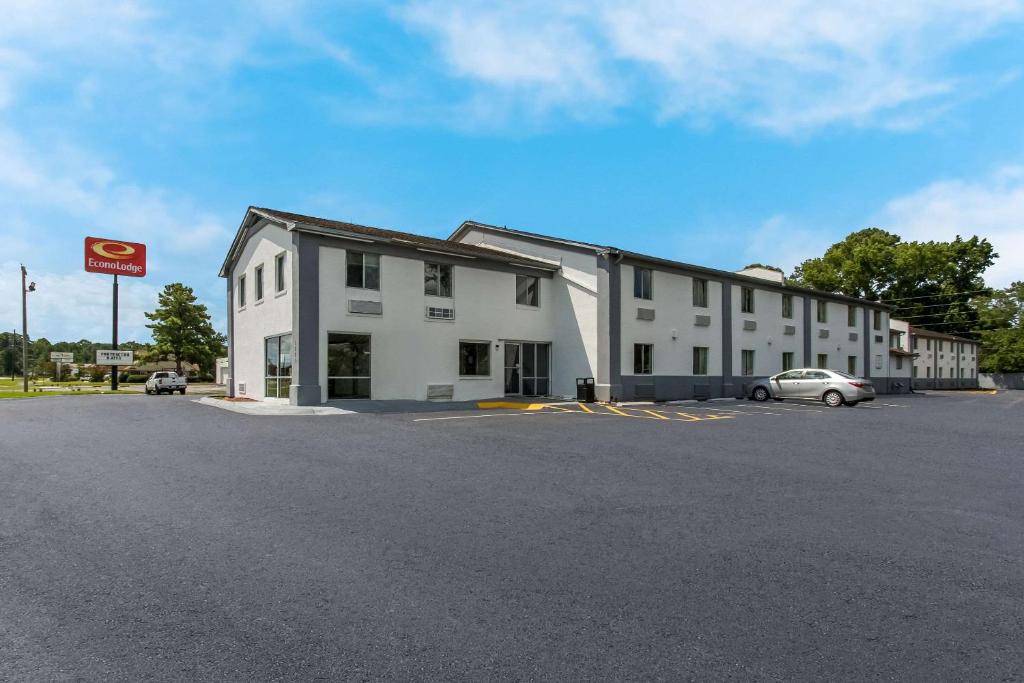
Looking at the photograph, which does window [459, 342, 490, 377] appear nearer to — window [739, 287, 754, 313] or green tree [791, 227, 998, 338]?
window [739, 287, 754, 313]

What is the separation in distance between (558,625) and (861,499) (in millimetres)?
4677

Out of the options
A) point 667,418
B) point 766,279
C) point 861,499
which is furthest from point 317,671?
point 766,279

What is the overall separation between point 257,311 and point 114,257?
23.3 metres

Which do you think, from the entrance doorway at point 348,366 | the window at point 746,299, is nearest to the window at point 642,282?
the window at point 746,299

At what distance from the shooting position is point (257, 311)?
2228 cm

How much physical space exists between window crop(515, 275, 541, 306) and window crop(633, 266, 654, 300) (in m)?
3.99

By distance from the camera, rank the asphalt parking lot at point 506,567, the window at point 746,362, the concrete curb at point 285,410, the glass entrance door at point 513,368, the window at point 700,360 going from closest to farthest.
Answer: the asphalt parking lot at point 506,567 < the concrete curb at point 285,410 < the glass entrance door at point 513,368 < the window at point 700,360 < the window at point 746,362

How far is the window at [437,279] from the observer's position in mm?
20484

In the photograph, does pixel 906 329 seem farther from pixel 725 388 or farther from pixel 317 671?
pixel 317 671

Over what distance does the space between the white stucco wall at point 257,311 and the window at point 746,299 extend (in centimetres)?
2066

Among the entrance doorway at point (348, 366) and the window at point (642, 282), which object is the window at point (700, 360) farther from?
the entrance doorway at point (348, 366)

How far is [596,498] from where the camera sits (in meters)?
6.14

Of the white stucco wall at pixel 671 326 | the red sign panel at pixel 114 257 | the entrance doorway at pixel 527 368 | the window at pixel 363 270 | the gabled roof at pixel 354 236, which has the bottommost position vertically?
the entrance doorway at pixel 527 368

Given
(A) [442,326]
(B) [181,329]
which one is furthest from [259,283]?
(B) [181,329]
